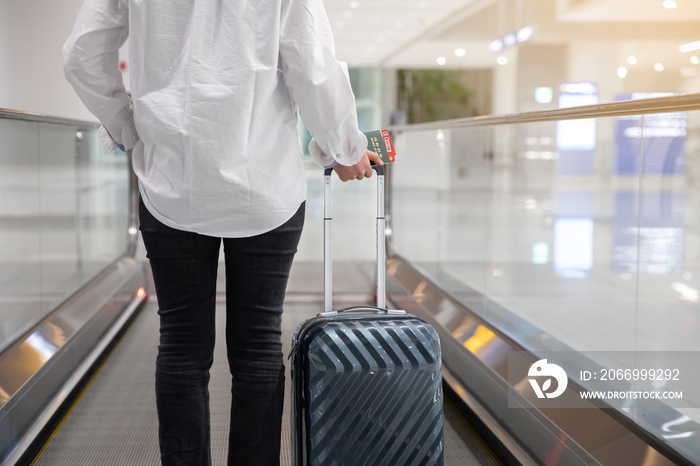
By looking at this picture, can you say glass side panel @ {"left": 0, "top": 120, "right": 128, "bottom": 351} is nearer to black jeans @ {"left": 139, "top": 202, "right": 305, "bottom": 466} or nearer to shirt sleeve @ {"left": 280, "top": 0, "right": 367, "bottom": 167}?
black jeans @ {"left": 139, "top": 202, "right": 305, "bottom": 466}

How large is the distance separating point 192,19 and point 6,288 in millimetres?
1482

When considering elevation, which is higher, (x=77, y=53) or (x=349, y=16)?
(x=349, y=16)

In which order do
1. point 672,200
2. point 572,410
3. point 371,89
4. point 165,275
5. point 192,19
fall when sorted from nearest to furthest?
point 192,19, point 165,275, point 672,200, point 572,410, point 371,89

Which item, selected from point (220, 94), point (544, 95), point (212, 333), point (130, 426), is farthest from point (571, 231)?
point (544, 95)

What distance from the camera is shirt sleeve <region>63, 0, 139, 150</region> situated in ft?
4.79

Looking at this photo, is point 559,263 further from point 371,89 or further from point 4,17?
point 371,89

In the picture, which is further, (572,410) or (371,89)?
(371,89)

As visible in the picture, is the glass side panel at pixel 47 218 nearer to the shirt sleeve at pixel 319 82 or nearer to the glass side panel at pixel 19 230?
the glass side panel at pixel 19 230

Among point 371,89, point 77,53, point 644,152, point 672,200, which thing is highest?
point 371,89

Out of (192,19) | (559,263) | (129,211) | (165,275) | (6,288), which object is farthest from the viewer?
(129,211)

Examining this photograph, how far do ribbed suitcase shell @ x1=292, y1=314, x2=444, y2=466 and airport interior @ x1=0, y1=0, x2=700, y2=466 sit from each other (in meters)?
0.07

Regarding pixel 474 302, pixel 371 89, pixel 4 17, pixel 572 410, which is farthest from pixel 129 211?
pixel 371 89

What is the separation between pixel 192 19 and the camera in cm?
139

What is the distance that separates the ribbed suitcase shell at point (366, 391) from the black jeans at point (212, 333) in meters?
0.08
